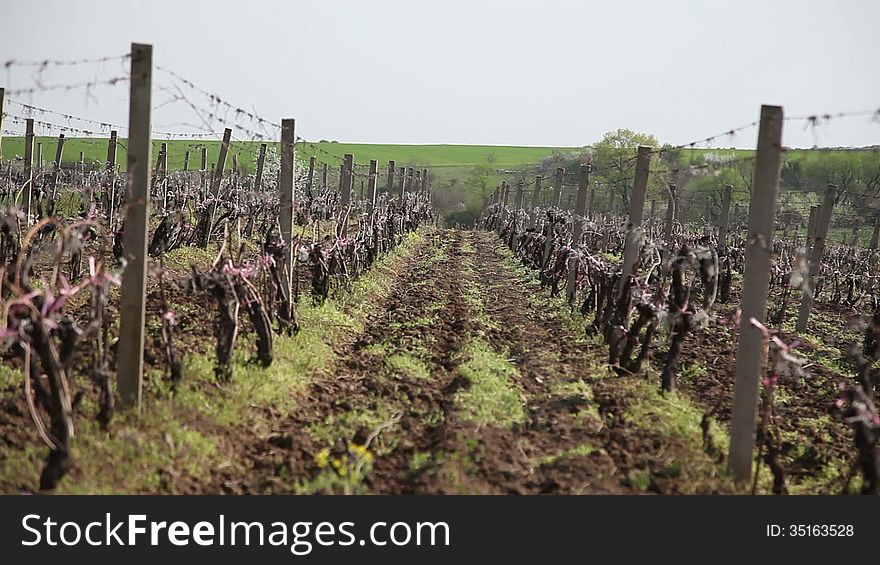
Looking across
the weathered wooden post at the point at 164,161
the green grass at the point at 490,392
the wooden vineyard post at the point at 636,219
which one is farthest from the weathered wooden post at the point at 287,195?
the weathered wooden post at the point at 164,161

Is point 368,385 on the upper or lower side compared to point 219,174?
lower

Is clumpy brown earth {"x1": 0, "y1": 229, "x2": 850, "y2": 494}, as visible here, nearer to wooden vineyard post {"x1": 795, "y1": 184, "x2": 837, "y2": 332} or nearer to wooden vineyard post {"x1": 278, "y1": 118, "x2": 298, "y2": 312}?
wooden vineyard post {"x1": 278, "y1": 118, "x2": 298, "y2": 312}

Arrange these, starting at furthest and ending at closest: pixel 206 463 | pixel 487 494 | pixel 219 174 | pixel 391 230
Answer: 1. pixel 391 230
2. pixel 219 174
3. pixel 206 463
4. pixel 487 494

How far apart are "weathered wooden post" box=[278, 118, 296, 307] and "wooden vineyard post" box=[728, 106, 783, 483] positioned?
5.21m

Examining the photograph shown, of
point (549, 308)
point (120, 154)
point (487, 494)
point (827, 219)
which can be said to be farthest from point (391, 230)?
point (120, 154)

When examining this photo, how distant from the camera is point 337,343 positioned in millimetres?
9375

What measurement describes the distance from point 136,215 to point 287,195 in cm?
353

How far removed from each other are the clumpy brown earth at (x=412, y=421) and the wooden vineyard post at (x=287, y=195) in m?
0.81

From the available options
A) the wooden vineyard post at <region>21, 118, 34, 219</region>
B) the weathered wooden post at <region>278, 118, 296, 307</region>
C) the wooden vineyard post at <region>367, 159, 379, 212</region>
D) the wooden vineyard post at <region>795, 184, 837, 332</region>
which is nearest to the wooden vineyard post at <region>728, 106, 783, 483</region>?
the weathered wooden post at <region>278, 118, 296, 307</region>

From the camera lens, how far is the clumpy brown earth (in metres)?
5.11

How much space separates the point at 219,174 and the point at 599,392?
10.8 meters

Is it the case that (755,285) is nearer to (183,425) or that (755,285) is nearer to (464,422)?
(464,422)

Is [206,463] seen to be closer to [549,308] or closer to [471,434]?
[471,434]

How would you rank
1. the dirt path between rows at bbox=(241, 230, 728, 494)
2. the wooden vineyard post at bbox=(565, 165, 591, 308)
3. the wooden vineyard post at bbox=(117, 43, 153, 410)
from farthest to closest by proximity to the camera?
1. the wooden vineyard post at bbox=(565, 165, 591, 308)
2. the wooden vineyard post at bbox=(117, 43, 153, 410)
3. the dirt path between rows at bbox=(241, 230, 728, 494)
